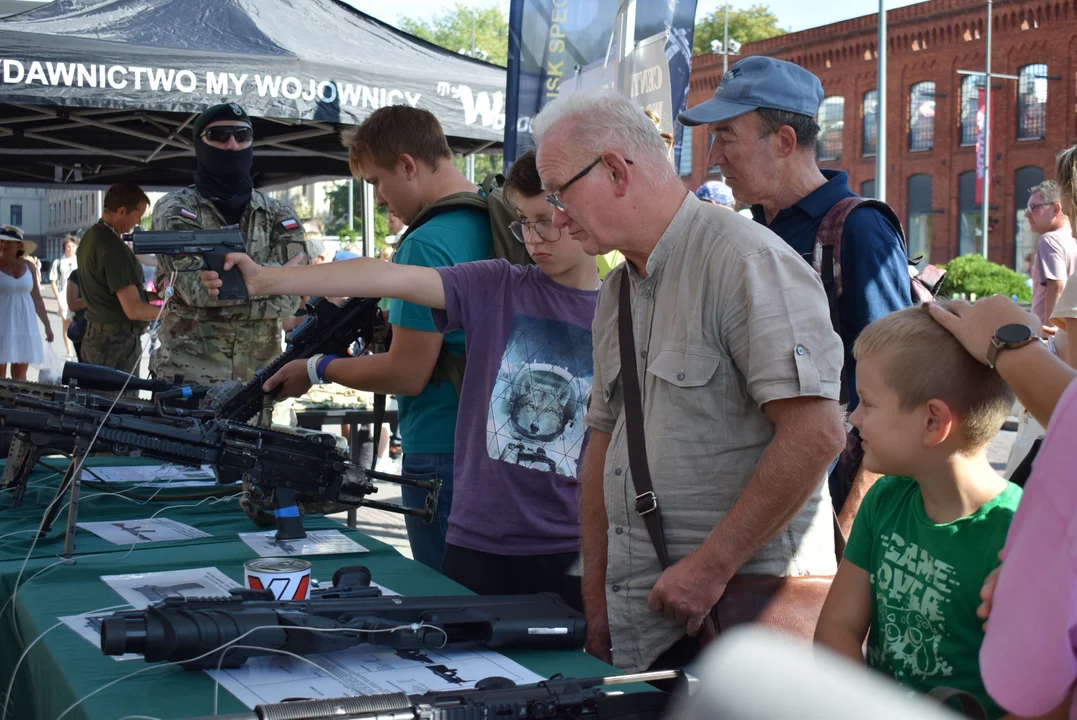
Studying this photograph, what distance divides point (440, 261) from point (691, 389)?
122 centimetres

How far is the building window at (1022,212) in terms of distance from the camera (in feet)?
132

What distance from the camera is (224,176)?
15.8ft

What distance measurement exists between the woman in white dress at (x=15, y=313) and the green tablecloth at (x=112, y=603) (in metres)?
7.58

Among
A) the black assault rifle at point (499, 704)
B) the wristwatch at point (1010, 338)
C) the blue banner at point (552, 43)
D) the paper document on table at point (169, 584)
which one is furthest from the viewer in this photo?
the blue banner at point (552, 43)

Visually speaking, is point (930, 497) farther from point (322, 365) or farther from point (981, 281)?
point (981, 281)

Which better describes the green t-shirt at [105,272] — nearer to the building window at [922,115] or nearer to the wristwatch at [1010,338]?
the wristwatch at [1010,338]

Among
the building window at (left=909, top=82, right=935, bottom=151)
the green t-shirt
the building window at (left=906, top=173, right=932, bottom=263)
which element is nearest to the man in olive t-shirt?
the green t-shirt

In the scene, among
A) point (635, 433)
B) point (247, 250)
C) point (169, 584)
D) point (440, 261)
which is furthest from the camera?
point (247, 250)

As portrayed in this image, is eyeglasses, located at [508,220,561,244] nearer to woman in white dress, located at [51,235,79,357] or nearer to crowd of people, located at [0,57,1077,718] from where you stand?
crowd of people, located at [0,57,1077,718]

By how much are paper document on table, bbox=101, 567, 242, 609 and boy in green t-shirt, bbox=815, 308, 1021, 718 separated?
129cm

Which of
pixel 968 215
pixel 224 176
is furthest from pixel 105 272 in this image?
pixel 968 215

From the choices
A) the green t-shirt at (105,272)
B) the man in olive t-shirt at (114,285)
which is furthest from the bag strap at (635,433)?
the green t-shirt at (105,272)

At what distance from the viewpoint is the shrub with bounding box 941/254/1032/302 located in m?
21.4

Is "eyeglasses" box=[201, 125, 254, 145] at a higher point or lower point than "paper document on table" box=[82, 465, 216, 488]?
higher
